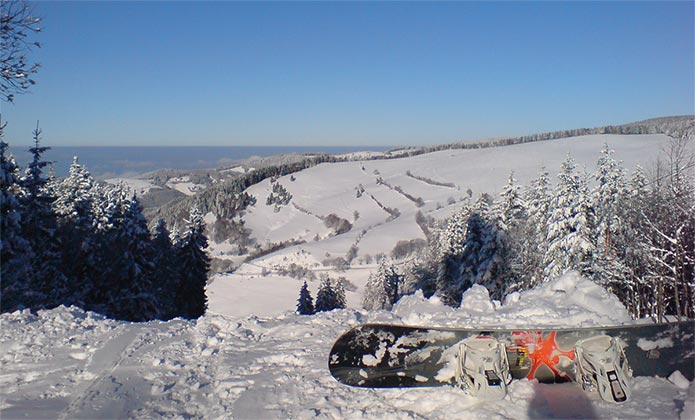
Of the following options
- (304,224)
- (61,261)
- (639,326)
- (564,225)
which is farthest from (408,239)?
(639,326)

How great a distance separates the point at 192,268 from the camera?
2677cm

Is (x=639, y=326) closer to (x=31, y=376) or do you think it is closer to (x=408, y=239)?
(x=31, y=376)

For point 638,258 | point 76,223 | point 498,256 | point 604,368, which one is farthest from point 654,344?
point 76,223

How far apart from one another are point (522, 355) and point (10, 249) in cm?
1736

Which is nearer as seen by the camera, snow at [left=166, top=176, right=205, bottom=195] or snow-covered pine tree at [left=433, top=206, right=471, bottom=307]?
snow-covered pine tree at [left=433, top=206, right=471, bottom=307]

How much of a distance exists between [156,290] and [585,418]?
2240 centimetres

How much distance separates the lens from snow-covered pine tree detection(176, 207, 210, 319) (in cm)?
2658

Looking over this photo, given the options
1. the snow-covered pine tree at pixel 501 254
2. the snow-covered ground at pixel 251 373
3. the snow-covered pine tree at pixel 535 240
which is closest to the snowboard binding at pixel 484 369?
the snow-covered ground at pixel 251 373

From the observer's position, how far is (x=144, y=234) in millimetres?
20922

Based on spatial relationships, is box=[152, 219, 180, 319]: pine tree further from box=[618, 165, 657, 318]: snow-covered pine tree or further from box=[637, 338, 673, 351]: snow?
box=[637, 338, 673, 351]: snow

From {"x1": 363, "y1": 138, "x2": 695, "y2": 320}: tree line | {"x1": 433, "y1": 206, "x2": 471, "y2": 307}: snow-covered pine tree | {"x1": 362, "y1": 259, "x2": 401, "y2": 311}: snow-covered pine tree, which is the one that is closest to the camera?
{"x1": 363, "y1": 138, "x2": 695, "y2": 320}: tree line

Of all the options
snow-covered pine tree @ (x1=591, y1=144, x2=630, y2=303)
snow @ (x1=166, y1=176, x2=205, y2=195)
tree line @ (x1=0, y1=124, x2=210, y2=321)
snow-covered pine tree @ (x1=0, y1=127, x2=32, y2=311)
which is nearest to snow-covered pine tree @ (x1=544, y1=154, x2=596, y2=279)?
snow-covered pine tree @ (x1=591, y1=144, x2=630, y2=303)

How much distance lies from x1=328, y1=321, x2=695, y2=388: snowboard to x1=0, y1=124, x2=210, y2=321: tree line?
13471 millimetres

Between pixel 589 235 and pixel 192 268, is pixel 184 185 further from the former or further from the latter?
pixel 589 235
